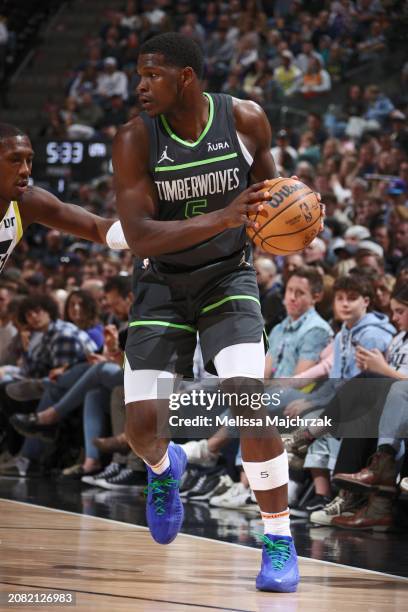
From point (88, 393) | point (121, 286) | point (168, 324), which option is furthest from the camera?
point (121, 286)

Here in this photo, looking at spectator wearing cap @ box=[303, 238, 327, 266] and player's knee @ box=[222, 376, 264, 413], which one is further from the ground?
player's knee @ box=[222, 376, 264, 413]

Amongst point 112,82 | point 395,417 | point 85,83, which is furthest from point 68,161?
point 395,417

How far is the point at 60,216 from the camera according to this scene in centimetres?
486

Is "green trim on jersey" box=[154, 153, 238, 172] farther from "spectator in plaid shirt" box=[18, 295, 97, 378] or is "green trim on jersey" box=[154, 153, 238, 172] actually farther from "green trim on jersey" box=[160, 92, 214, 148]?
"spectator in plaid shirt" box=[18, 295, 97, 378]

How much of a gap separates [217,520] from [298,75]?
10.3 metres

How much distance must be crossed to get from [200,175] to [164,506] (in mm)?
1352

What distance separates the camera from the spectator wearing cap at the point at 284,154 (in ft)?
43.1

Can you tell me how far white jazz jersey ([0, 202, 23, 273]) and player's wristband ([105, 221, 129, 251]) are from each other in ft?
1.31

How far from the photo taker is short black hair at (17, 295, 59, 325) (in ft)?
29.2

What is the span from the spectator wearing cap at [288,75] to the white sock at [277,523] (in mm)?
11671

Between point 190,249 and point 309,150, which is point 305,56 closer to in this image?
point 309,150

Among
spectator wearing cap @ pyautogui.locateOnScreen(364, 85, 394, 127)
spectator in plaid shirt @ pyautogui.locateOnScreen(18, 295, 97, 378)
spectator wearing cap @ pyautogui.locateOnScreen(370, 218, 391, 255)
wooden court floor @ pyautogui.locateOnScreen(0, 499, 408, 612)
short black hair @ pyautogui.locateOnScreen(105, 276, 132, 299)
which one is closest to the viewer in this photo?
wooden court floor @ pyautogui.locateOnScreen(0, 499, 408, 612)

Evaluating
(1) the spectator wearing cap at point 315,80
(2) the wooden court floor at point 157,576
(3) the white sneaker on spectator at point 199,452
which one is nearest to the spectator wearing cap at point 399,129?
(1) the spectator wearing cap at point 315,80

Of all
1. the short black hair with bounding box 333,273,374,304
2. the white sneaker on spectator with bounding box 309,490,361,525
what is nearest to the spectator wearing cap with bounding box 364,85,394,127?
the short black hair with bounding box 333,273,374,304
